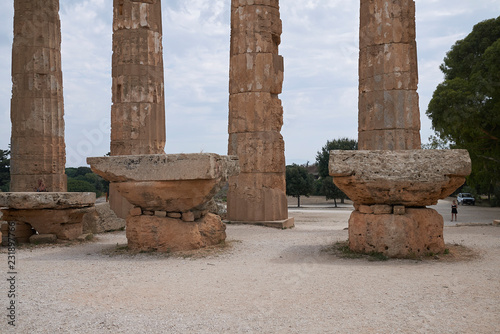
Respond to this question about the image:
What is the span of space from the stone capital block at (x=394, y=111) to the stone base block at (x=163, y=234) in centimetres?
533

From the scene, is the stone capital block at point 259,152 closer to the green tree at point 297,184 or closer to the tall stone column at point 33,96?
the tall stone column at point 33,96

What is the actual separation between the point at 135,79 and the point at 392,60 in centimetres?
645

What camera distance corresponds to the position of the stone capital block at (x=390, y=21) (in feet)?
34.9

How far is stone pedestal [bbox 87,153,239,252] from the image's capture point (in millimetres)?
6738

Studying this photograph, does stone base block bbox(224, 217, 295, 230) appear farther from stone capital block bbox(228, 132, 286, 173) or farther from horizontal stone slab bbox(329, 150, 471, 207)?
horizontal stone slab bbox(329, 150, 471, 207)

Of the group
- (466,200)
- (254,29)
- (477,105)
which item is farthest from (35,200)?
(466,200)

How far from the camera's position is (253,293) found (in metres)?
4.57

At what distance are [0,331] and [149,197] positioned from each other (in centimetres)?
355

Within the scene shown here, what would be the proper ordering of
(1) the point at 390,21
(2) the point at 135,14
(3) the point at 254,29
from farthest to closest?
(2) the point at 135,14 → (3) the point at 254,29 → (1) the point at 390,21

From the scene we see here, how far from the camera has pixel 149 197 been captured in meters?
7.01

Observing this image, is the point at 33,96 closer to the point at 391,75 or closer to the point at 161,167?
the point at 161,167

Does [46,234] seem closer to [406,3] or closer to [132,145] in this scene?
[132,145]

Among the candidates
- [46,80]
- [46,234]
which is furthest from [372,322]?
[46,80]

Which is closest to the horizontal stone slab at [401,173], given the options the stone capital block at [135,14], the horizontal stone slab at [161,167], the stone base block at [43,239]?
the horizontal stone slab at [161,167]
